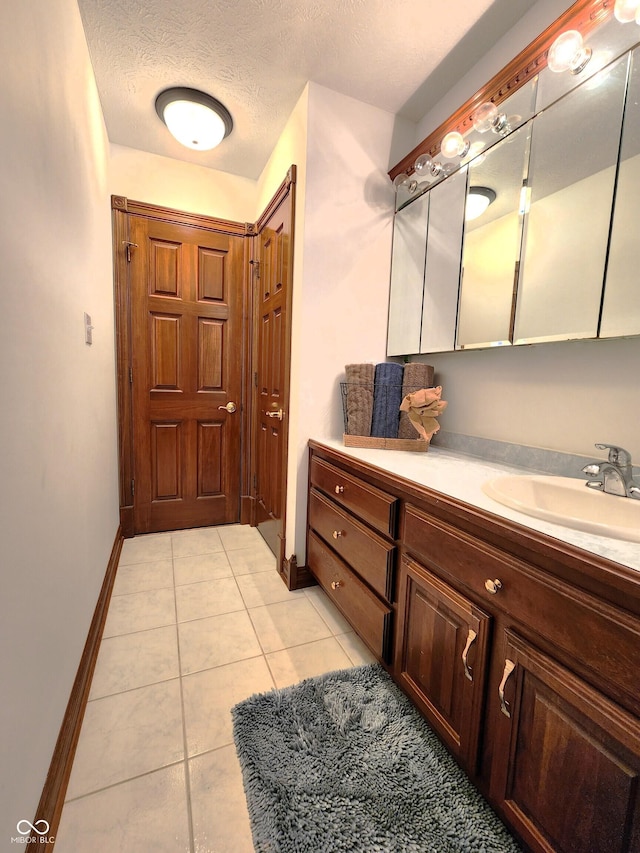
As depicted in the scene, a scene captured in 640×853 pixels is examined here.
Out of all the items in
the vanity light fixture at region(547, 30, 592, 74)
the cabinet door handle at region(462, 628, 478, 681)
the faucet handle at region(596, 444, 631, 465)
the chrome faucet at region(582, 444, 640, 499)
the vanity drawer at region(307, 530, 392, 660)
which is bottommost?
the vanity drawer at region(307, 530, 392, 660)

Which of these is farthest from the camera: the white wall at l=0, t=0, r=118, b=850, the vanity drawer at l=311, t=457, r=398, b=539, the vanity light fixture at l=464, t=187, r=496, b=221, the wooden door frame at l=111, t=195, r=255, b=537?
the wooden door frame at l=111, t=195, r=255, b=537

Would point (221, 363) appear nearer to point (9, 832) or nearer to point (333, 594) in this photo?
point (333, 594)

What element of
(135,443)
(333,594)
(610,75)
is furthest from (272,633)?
(610,75)

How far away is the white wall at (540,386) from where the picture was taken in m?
1.14

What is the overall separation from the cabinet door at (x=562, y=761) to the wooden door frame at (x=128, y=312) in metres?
2.31

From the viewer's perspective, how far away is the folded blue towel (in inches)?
67.4

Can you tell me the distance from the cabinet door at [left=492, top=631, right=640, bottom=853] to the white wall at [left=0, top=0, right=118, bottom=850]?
100 centimetres

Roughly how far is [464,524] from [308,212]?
1.61 m

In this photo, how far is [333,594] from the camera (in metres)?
1.65

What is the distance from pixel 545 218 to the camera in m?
1.25

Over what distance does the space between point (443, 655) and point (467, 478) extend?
0.52 metres

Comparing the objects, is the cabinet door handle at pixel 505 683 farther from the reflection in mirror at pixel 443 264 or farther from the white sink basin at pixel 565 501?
the reflection in mirror at pixel 443 264

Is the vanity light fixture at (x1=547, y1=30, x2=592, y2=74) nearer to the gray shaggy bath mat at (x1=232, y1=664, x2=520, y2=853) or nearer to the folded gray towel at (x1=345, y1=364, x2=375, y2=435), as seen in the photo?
the folded gray towel at (x1=345, y1=364, x2=375, y2=435)

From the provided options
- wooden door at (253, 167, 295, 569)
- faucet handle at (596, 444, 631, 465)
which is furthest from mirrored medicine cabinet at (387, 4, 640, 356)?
wooden door at (253, 167, 295, 569)
